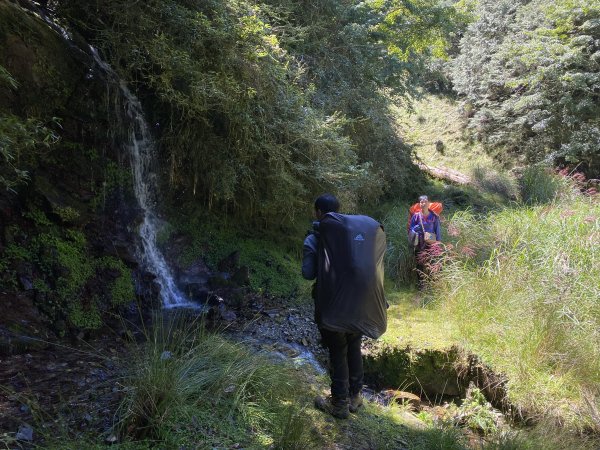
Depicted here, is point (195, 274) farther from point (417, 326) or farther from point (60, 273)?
point (417, 326)

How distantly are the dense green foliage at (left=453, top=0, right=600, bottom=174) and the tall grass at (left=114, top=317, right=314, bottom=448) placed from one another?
44.3 ft

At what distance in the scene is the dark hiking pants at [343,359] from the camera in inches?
124

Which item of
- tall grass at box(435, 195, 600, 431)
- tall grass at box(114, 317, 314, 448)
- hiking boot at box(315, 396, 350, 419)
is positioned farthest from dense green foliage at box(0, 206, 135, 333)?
tall grass at box(435, 195, 600, 431)

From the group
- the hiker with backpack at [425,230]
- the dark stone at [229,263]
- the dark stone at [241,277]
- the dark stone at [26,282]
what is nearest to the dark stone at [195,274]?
the dark stone at [229,263]

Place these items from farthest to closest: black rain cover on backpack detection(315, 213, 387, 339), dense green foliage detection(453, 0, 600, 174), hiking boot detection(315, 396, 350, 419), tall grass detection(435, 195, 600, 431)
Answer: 1. dense green foliage detection(453, 0, 600, 174)
2. tall grass detection(435, 195, 600, 431)
3. hiking boot detection(315, 396, 350, 419)
4. black rain cover on backpack detection(315, 213, 387, 339)

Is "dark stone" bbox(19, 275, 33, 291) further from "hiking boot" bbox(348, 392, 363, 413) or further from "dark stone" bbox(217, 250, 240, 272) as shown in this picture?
"hiking boot" bbox(348, 392, 363, 413)

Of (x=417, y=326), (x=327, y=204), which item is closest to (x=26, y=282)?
(x=327, y=204)

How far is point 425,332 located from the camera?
5.10 metres

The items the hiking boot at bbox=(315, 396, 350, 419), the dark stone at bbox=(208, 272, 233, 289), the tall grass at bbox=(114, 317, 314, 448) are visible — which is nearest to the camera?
the tall grass at bbox=(114, 317, 314, 448)

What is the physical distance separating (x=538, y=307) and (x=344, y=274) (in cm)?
303

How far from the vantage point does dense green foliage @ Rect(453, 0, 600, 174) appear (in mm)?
12953

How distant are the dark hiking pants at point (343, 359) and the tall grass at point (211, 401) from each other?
34 centimetres

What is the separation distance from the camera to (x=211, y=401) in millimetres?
2982

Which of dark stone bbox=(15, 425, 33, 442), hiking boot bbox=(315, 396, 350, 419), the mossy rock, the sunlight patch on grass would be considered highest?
dark stone bbox=(15, 425, 33, 442)
